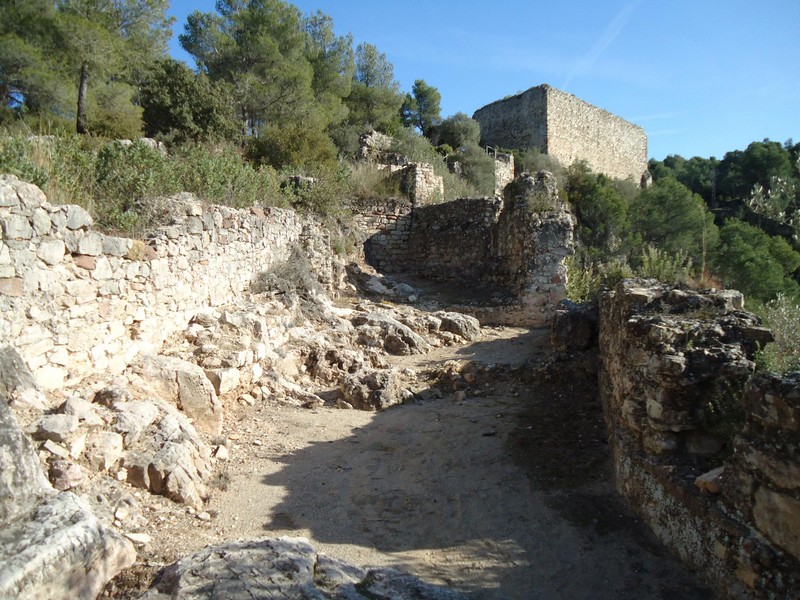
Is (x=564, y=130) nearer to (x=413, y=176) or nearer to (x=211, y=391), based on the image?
(x=413, y=176)

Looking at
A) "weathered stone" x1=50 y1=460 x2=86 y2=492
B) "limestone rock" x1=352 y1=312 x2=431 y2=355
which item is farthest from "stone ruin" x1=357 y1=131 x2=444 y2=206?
"weathered stone" x1=50 y1=460 x2=86 y2=492

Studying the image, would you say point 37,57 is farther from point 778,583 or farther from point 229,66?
point 778,583

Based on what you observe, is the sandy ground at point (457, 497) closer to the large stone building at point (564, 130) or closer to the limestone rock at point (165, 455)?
the limestone rock at point (165, 455)

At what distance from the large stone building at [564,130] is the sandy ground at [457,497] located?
2271 centimetres

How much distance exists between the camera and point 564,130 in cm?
2717

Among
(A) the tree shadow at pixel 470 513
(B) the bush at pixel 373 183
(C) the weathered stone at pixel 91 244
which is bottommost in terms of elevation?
(A) the tree shadow at pixel 470 513

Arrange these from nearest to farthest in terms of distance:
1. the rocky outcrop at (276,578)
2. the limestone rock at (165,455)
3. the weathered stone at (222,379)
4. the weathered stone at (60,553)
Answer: the weathered stone at (60,553) < the rocky outcrop at (276,578) < the limestone rock at (165,455) < the weathered stone at (222,379)

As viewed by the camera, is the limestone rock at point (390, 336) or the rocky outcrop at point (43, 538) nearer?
the rocky outcrop at point (43, 538)

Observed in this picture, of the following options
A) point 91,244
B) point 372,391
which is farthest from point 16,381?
point 372,391

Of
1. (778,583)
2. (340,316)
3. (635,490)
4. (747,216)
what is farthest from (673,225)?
(778,583)

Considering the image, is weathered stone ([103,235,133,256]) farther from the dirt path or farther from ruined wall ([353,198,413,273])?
ruined wall ([353,198,413,273])

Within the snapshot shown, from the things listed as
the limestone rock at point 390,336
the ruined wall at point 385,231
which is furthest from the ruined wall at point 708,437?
the ruined wall at point 385,231

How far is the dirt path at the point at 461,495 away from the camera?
11.1 feet

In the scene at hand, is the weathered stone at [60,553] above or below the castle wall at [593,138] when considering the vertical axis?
below
